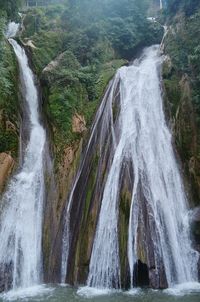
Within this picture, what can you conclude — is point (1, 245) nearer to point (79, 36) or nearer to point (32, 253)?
point (32, 253)

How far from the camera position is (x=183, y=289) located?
48.6 ft

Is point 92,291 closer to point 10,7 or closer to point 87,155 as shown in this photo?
point 87,155

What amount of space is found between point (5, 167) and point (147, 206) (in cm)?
691

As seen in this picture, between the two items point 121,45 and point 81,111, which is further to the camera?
point 121,45

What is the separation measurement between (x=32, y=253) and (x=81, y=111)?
8324 millimetres

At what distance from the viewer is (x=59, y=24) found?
31828 mm

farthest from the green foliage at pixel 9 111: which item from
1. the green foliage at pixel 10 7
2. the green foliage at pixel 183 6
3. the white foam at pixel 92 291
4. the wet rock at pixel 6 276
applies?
the green foliage at pixel 183 6

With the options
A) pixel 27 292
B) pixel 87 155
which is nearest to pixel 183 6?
pixel 87 155

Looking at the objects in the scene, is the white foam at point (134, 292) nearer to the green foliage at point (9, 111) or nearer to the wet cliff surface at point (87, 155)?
the wet cliff surface at point (87, 155)

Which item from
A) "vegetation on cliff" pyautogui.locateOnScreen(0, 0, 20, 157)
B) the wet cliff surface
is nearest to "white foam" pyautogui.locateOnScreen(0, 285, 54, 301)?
the wet cliff surface

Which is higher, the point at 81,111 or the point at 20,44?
the point at 20,44

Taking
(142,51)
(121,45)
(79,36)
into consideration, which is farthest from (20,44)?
(142,51)

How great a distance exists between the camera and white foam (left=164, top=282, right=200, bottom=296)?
1444 centimetres

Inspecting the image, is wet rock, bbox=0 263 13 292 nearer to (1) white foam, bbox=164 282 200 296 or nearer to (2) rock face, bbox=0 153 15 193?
(2) rock face, bbox=0 153 15 193
